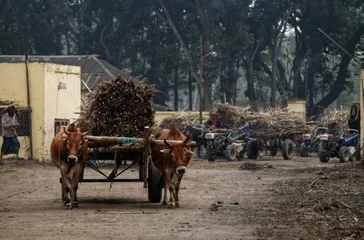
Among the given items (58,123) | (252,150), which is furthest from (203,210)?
(252,150)

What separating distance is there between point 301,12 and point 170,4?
25.7 ft

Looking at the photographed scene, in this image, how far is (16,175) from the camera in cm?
2498

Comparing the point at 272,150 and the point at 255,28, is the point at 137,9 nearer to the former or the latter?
the point at 255,28

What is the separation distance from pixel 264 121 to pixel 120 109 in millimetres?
19825

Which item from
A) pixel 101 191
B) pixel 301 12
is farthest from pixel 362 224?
pixel 301 12

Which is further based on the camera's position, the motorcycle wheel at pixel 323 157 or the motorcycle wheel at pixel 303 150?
the motorcycle wheel at pixel 303 150

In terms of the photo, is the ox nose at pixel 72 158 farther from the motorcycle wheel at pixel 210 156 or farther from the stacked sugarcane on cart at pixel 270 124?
the stacked sugarcane on cart at pixel 270 124

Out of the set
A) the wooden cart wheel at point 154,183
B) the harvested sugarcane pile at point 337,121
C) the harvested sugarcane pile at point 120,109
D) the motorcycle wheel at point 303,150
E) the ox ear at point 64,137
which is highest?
the harvested sugarcane pile at point 120,109

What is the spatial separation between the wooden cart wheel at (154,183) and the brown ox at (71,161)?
4.07ft

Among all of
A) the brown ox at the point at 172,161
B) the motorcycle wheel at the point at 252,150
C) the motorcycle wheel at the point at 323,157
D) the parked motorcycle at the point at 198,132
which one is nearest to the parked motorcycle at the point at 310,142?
the motorcycle wheel at the point at 252,150

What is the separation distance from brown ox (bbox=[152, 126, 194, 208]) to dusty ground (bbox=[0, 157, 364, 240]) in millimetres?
339

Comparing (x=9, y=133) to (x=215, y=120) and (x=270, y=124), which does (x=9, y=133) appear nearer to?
(x=215, y=120)

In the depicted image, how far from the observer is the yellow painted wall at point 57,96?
32.7 meters

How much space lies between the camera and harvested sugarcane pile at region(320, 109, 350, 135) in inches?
1437
